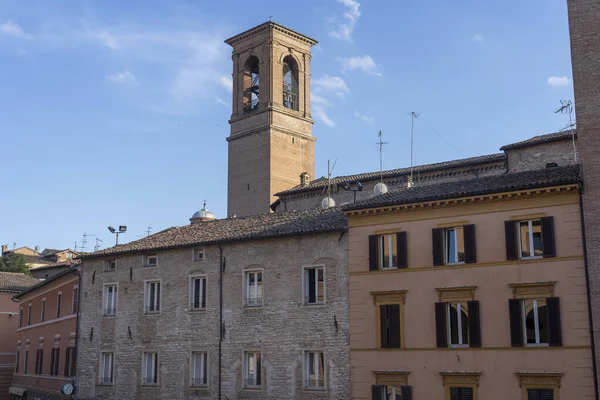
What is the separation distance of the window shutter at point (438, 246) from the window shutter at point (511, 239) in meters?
2.25

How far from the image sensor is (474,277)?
25375 mm

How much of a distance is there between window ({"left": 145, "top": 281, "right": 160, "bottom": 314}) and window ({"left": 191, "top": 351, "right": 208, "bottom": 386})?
3165mm

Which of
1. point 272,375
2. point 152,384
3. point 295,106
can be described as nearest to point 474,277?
point 272,375

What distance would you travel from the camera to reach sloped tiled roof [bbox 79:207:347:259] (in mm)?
29844

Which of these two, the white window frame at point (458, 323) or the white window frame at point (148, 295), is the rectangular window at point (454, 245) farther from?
the white window frame at point (148, 295)

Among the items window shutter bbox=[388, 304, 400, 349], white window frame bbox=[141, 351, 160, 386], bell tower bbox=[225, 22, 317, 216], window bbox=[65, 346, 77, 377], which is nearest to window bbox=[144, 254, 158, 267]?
white window frame bbox=[141, 351, 160, 386]

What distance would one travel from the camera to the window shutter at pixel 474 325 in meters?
24.9

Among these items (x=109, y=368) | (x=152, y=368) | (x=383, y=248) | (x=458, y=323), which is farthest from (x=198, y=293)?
(x=458, y=323)

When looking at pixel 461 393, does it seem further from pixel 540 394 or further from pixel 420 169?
pixel 420 169

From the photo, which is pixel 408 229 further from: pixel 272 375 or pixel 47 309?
pixel 47 309

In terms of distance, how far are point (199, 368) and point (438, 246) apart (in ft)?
38.6

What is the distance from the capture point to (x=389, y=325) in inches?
1057

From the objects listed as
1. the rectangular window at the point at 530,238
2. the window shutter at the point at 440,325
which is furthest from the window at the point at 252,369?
Result: the rectangular window at the point at 530,238

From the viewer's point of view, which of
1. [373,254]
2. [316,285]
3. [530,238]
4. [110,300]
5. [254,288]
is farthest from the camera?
[110,300]
